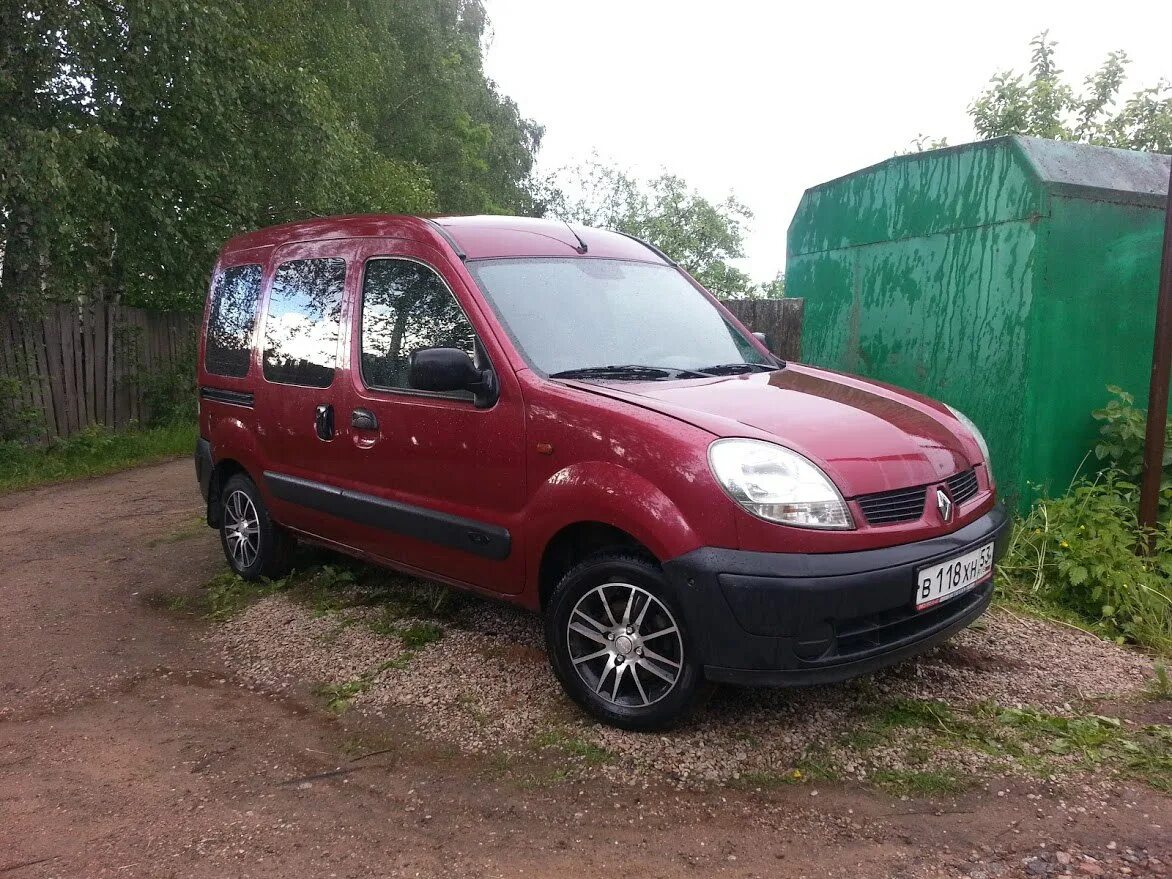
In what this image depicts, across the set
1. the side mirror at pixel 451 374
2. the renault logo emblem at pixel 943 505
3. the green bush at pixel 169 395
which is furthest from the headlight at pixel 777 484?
the green bush at pixel 169 395

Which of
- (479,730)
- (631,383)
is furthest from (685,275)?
(479,730)

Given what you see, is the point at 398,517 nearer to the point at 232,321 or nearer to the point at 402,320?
the point at 402,320

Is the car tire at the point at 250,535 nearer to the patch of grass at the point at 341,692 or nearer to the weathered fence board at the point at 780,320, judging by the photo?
the patch of grass at the point at 341,692

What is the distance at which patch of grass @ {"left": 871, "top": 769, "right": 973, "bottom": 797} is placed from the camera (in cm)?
292

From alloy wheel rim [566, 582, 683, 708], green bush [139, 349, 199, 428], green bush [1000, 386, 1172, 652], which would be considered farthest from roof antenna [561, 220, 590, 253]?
green bush [139, 349, 199, 428]

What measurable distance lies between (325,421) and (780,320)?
14.3 feet

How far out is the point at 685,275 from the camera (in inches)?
183

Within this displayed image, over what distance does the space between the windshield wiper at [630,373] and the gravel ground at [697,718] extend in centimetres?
132

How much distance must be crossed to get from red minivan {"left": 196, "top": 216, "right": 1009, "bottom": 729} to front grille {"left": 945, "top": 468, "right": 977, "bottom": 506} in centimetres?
1

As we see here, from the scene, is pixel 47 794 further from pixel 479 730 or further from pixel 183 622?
pixel 183 622

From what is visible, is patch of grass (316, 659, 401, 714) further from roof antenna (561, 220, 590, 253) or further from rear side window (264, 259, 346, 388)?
roof antenna (561, 220, 590, 253)

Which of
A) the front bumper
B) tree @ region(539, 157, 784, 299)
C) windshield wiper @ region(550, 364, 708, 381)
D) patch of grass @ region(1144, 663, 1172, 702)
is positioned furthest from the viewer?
tree @ region(539, 157, 784, 299)

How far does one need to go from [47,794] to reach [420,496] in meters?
1.74

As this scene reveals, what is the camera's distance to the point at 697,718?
3.41m
